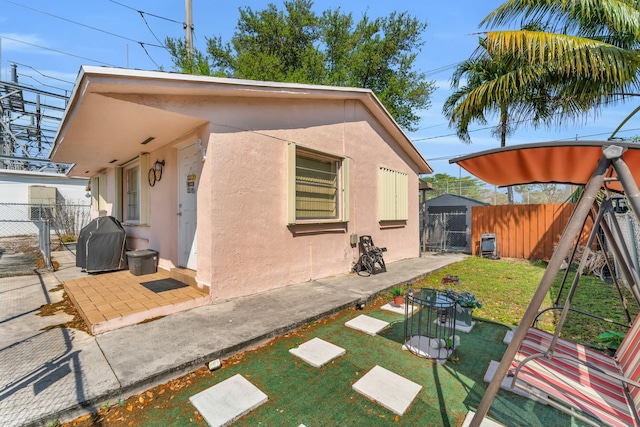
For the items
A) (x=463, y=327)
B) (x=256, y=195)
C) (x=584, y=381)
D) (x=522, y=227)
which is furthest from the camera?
(x=522, y=227)

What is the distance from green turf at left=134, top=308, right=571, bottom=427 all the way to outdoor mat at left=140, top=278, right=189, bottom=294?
91.9 inches

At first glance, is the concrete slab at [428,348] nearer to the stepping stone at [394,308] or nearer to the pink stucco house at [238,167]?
the stepping stone at [394,308]

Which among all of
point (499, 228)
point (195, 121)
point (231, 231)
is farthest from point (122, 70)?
point (499, 228)

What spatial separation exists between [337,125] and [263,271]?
143 inches

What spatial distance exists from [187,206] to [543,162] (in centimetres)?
529

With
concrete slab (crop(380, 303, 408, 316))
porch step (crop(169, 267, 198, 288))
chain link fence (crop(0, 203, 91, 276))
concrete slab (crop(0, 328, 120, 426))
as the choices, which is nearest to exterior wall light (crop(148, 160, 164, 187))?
porch step (crop(169, 267, 198, 288))

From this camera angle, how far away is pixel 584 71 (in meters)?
6.42

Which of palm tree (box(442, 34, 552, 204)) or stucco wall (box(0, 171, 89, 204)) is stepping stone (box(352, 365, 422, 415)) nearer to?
palm tree (box(442, 34, 552, 204))

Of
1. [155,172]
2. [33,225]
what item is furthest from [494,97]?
[33,225]

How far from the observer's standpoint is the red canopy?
1.74 metres

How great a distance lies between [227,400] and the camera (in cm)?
221

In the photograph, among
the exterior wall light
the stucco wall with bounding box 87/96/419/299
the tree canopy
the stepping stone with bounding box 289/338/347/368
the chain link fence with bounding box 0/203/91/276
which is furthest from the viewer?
the tree canopy

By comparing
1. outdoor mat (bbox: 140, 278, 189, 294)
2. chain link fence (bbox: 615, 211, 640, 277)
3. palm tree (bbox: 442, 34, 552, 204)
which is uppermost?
palm tree (bbox: 442, 34, 552, 204)

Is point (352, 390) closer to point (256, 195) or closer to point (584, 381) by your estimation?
point (584, 381)
